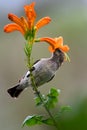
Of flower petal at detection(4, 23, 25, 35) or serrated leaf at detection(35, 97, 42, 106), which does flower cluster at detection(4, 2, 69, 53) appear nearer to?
flower petal at detection(4, 23, 25, 35)

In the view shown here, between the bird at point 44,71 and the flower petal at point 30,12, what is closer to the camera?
the flower petal at point 30,12

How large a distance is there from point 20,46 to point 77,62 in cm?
90

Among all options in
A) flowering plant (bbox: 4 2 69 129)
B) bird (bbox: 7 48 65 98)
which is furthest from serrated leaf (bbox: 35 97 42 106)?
bird (bbox: 7 48 65 98)

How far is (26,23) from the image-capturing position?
95 centimetres

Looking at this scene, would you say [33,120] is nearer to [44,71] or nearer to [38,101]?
[38,101]

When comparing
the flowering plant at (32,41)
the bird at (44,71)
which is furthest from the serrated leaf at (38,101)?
the bird at (44,71)

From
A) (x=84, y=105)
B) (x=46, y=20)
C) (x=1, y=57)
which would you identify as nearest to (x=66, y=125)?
(x=84, y=105)

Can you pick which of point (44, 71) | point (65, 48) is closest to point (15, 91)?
point (44, 71)

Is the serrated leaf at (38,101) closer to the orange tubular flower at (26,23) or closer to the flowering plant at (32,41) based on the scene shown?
the flowering plant at (32,41)

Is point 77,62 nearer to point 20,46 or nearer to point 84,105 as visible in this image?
point 20,46

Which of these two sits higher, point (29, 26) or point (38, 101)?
point (29, 26)

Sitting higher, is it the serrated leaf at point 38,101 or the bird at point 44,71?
the bird at point 44,71

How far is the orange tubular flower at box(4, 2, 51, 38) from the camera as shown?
0.90 meters

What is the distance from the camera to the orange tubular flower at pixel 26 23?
898 mm
